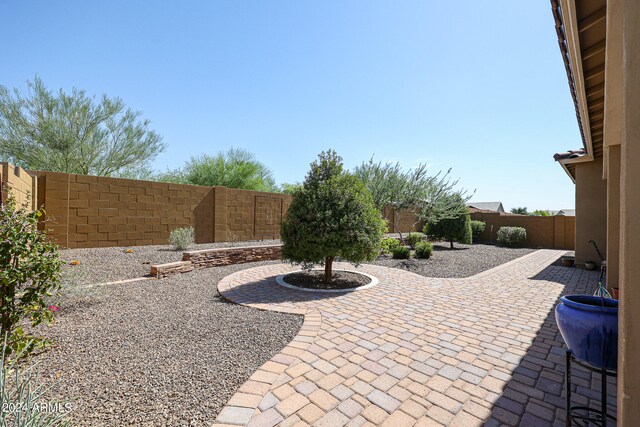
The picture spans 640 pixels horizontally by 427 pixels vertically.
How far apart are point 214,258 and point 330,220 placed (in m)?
3.82

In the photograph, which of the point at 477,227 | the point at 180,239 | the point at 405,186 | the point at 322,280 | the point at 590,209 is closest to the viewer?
the point at 322,280

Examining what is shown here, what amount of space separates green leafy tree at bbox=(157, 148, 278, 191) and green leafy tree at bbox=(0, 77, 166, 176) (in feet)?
12.5

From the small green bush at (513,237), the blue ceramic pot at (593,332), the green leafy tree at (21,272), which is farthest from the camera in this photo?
the small green bush at (513,237)

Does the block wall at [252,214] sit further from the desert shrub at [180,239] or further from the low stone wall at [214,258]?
the desert shrub at [180,239]

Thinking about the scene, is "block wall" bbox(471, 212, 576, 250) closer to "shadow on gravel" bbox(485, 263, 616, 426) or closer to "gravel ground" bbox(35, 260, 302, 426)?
"shadow on gravel" bbox(485, 263, 616, 426)

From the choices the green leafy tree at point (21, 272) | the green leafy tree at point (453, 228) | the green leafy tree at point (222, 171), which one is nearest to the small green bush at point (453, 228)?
the green leafy tree at point (453, 228)

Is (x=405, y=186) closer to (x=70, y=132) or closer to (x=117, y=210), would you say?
(x=117, y=210)

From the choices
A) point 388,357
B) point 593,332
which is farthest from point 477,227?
point 593,332

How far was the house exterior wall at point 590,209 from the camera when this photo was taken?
8.06 metres

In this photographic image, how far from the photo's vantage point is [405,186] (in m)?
11.0

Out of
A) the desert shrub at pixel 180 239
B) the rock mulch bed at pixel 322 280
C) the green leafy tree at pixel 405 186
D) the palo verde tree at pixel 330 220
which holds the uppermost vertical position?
the green leafy tree at pixel 405 186

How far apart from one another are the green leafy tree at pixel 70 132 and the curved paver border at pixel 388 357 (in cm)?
1321

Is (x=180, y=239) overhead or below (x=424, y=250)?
overhead

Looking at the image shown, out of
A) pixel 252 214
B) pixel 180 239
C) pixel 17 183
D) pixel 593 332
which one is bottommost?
pixel 180 239
